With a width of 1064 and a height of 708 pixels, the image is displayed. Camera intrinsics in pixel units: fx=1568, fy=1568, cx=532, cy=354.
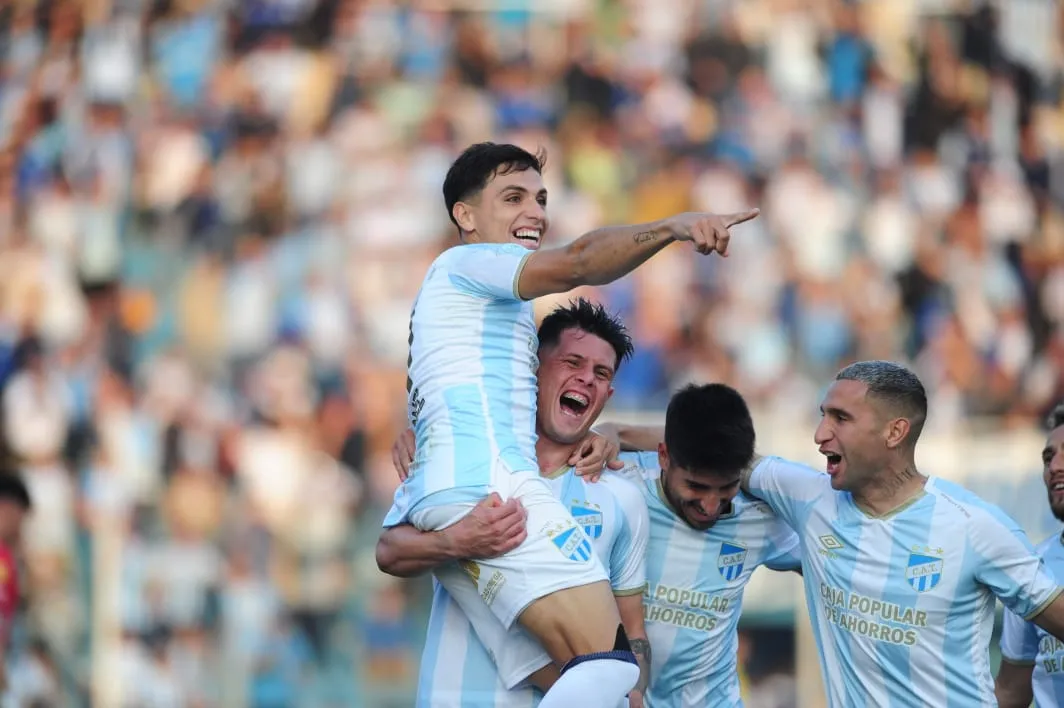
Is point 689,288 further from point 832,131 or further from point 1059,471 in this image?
point 1059,471

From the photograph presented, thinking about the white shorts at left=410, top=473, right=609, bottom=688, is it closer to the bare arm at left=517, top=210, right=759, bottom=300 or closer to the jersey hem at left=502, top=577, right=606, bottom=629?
the jersey hem at left=502, top=577, right=606, bottom=629

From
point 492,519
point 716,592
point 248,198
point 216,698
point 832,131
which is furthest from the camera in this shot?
point 832,131

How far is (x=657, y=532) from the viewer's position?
611 cm

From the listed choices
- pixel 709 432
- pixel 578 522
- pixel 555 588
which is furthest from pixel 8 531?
pixel 555 588

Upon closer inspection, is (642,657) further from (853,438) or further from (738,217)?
(738,217)

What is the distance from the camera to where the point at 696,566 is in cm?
605

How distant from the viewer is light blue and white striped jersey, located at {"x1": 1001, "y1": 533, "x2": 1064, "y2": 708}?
616 centimetres

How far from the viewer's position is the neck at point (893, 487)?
5.58 m

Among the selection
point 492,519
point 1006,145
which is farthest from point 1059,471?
point 1006,145

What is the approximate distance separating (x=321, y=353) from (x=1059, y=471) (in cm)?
745

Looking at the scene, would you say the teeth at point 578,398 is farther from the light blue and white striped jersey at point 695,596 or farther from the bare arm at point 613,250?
the bare arm at point 613,250

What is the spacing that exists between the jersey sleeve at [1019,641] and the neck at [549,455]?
1.94m

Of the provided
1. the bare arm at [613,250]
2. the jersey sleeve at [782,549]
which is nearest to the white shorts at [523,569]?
the bare arm at [613,250]

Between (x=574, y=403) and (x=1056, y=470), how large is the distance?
6.45 ft
